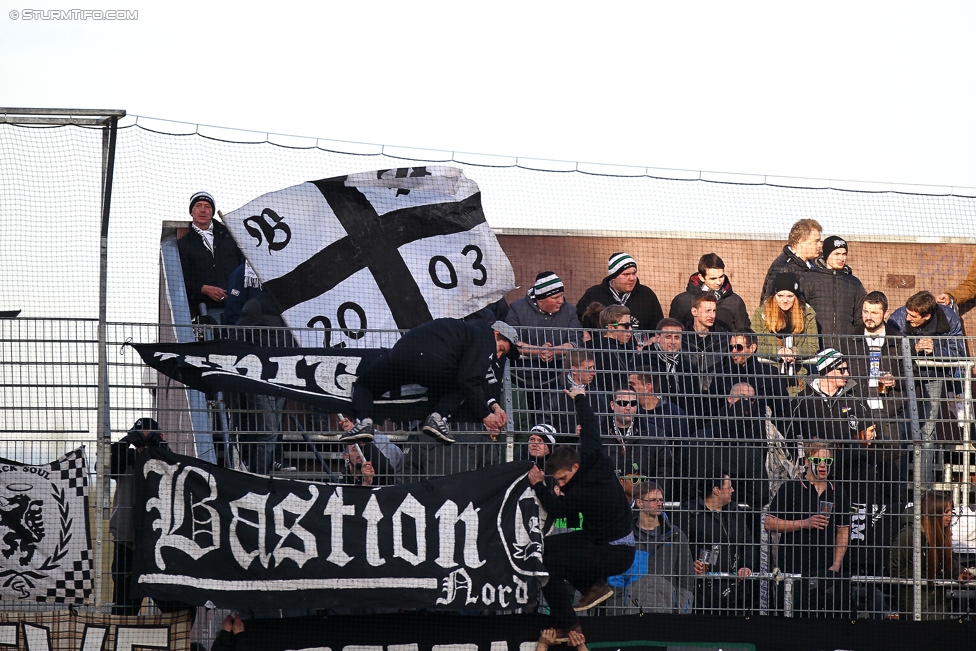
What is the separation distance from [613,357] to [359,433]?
193 centimetres

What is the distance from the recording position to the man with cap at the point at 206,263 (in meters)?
9.38

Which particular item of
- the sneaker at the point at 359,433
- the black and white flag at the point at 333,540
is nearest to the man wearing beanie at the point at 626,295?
the black and white flag at the point at 333,540

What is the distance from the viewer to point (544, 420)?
7930 mm

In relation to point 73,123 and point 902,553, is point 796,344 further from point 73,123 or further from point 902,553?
point 73,123

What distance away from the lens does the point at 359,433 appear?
739cm

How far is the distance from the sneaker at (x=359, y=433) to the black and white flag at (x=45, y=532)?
167 centimetres

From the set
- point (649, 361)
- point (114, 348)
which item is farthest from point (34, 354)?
point (649, 361)

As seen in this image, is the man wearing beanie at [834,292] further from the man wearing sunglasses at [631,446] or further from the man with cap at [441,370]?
the man with cap at [441,370]

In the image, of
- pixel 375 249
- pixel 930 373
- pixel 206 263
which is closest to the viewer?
pixel 375 249

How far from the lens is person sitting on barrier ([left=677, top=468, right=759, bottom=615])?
7.89m

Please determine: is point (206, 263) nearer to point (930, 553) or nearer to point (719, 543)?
point (719, 543)

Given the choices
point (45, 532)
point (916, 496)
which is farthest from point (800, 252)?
point (45, 532)

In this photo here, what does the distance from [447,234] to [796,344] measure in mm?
2963

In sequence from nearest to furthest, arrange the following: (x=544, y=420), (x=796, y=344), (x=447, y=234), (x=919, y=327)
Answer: (x=544, y=420)
(x=447, y=234)
(x=796, y=344)
(x=919, y=327)
